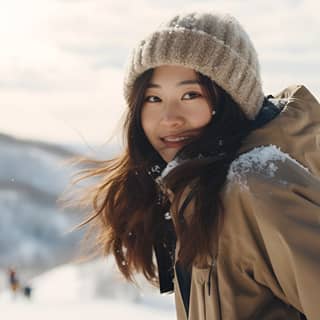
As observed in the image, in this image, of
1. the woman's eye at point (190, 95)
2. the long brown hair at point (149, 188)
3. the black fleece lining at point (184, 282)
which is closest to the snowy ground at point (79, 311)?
the long brown hair at point (149, 188)

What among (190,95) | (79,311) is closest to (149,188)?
(190,95)

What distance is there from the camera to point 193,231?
1.99 m

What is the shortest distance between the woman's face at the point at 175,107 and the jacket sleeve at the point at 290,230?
31 cm

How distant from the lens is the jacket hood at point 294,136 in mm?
1991

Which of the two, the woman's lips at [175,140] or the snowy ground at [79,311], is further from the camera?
the snowy ground at [79,311]

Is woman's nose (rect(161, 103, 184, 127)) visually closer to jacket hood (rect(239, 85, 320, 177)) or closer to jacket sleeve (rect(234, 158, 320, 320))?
jacket hood (rect(239, 85, 320, 177))

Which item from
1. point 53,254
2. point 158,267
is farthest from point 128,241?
point 53,254

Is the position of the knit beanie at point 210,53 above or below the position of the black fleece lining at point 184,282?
above

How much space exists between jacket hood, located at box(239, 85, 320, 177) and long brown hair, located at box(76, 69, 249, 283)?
64 mm

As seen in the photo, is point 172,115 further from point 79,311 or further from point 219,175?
point 79,311

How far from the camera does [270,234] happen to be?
5.98 ft

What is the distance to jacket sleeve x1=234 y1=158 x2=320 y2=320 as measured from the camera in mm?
1798

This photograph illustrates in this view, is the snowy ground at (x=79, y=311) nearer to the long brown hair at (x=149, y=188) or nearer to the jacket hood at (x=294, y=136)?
the long brown hair at (x=149, y=188)

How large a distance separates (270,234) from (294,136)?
32cm
